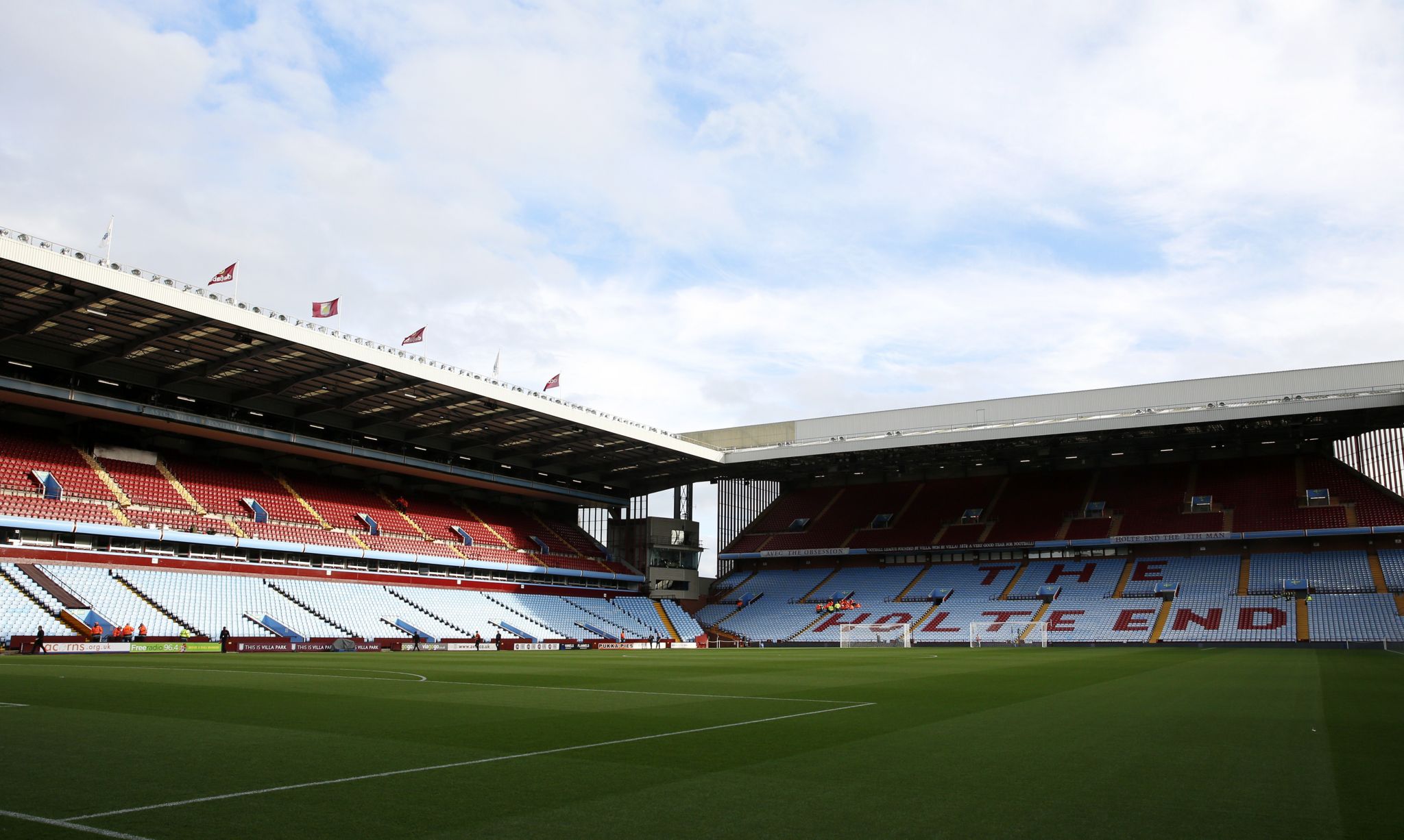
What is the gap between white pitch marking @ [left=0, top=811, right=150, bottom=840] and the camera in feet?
18.0

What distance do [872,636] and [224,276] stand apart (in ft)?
133

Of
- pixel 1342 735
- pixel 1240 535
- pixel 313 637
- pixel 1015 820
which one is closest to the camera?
pixel 1015 820

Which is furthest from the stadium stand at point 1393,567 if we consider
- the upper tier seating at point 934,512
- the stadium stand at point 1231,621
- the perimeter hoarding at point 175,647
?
the perimeter hoarding at point 175,647

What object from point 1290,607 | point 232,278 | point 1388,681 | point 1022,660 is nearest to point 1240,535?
point 1290,607

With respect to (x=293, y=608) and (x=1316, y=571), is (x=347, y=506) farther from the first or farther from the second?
(x=1316, y=571)

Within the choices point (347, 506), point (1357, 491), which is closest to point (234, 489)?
point (347, 506)

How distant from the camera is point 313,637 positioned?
1647 inches

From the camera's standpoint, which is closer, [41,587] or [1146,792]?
[1146,792]

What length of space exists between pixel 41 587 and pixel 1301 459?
69205 mm

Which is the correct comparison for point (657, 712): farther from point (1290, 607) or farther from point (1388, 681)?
point (1290, 607)

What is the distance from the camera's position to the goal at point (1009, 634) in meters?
52.9

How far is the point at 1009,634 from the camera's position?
2148 inches

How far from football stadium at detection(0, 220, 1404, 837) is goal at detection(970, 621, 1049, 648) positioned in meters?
0.42

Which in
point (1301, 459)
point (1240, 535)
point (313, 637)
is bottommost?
point (313, 637)
